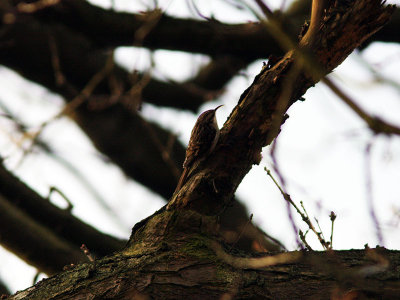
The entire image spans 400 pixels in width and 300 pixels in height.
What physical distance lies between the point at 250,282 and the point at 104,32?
3.15 meters

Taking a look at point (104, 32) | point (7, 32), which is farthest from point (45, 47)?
point (104, 32)

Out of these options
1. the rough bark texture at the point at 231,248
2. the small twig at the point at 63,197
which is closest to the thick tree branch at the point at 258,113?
the rough bark texture at the point at 231,248

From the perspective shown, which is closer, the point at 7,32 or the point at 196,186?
the point at 196,186

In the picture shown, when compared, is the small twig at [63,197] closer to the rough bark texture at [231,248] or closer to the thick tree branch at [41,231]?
the thick tree branch at [41,231]

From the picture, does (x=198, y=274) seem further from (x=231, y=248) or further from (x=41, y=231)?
(x=41, y=231)

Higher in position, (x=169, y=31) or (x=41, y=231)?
(x=169, y=31)

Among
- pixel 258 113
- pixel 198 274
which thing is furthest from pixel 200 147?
pixel 198 274

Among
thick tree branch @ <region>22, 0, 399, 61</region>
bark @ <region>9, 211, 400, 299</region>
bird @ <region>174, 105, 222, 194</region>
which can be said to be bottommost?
bark @ <region>9, 211, 400, 299</region>

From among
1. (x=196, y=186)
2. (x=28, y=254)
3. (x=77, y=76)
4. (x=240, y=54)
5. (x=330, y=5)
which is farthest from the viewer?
(x=77, y=76)

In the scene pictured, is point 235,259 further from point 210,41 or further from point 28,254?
point 210,41

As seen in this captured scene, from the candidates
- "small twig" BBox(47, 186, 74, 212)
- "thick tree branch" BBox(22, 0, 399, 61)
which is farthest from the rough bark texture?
"thick tree branch" BBox(22, 0, 399, 61)

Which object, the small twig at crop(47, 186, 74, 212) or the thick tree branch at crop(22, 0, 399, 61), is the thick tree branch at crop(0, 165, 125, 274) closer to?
the small twig at crop(47, 186, 74, 212)

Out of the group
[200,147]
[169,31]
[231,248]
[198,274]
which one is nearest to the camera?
[198,274]

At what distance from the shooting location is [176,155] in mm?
5770
